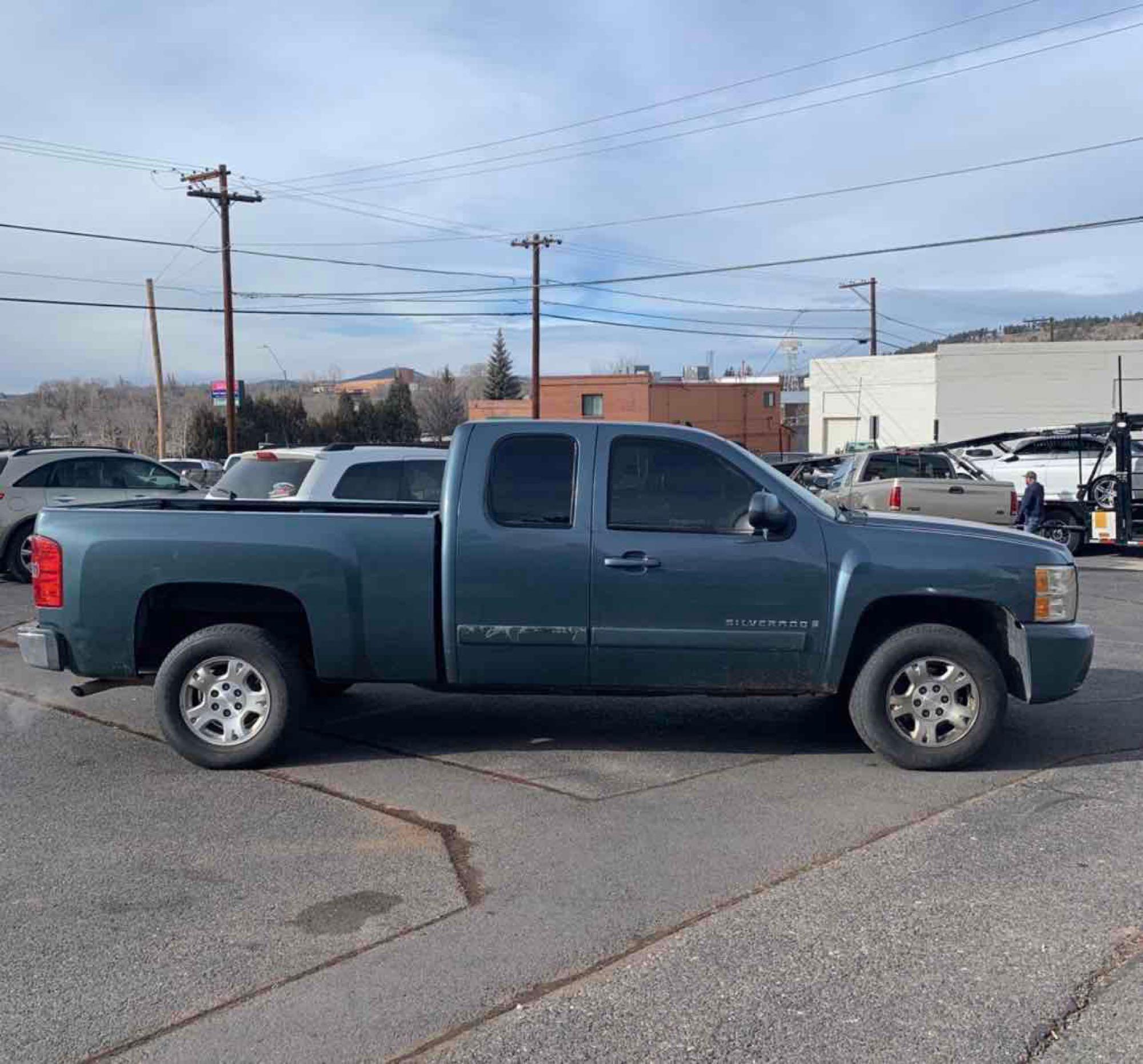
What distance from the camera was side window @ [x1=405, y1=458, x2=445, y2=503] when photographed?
1045cm

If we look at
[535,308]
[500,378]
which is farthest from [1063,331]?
[535,308]

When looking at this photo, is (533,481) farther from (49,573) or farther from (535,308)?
(535,308)

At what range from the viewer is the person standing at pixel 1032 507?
18.8 meters

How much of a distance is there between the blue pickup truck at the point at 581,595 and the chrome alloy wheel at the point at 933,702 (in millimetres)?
11

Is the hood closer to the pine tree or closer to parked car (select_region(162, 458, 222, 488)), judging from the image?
parked car (select_region(162, 458, 222, 488))

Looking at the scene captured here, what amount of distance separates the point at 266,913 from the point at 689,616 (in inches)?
111

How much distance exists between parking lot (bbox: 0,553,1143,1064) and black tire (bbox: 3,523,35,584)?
859 cm

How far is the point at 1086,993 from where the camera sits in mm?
4027

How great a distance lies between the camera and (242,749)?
264 inches

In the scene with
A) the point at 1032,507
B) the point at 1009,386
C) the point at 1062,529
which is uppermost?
the point at 1009,386

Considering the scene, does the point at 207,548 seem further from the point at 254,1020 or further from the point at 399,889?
the point at 254,1020

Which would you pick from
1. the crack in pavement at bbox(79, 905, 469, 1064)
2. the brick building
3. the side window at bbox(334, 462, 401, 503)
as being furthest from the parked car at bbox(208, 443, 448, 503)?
the brick building

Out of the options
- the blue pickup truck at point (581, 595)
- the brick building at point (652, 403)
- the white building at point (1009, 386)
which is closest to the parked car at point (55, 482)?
the blue pickup truck at point (581, 595)

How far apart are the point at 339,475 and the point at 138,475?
7.48 meters
